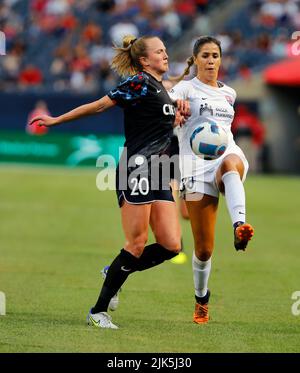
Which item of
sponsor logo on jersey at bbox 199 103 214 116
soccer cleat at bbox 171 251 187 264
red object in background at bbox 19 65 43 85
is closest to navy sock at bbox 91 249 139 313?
sponsor logo on jersey at bbox 199 103 214 116

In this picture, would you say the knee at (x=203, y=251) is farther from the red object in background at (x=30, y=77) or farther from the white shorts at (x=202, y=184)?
the red object in background at (x=30, y=77)

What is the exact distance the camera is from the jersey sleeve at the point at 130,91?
7359 millimetres

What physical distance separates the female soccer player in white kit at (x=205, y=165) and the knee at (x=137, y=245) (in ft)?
2.05

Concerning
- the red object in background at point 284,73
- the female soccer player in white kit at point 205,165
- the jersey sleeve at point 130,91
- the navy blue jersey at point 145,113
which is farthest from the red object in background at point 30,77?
the jersey sleeve at point 130,91

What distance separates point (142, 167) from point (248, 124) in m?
23.4

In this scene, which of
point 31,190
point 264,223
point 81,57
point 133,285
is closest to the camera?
point 133,285

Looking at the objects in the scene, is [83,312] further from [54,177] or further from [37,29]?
[37,29]

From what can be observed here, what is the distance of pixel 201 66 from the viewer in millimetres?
8055

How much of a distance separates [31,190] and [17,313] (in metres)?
15.1

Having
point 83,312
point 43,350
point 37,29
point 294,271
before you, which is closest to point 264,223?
point 294,271

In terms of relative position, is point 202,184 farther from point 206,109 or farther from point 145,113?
point 145,113

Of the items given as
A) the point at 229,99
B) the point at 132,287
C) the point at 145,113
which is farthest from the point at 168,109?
the point at 132,287

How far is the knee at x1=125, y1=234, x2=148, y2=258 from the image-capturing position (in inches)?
293

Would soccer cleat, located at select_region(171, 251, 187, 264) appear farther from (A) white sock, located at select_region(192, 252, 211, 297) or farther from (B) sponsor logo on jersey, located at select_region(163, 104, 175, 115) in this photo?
(B) sponsor logo on jersey, located at select_region(163, 104, 175, 115)
